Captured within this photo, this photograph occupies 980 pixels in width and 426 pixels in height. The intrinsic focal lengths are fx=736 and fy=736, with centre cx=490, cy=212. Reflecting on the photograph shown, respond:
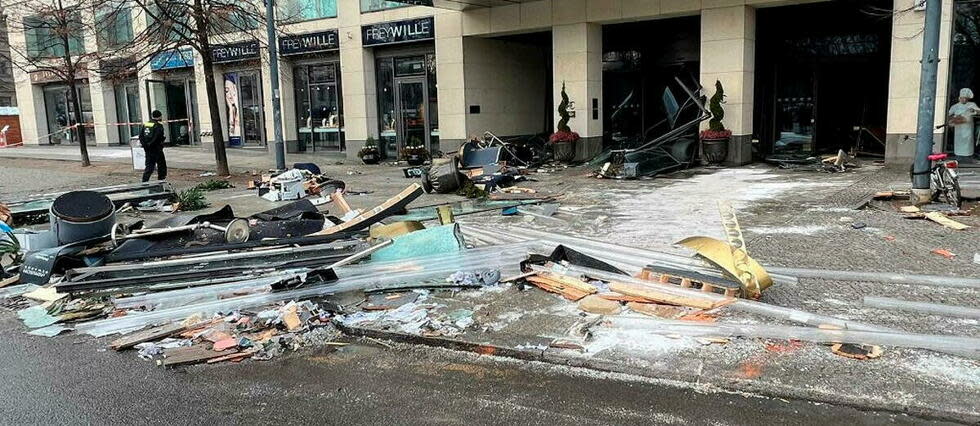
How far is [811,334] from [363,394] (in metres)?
3.11

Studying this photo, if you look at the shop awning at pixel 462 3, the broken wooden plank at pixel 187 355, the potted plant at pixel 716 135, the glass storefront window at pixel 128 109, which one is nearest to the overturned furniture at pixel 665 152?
the potted plant at pixel 716 135

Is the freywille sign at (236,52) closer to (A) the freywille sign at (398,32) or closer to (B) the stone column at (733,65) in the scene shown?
(A) the freywille sign at (398,32)

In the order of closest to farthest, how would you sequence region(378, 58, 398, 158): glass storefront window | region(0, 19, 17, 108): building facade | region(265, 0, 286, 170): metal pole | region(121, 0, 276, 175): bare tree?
region(121, 0, 276, 175): bare tree < region(265, 0, 286, 170): metal pole < region(378, 58, 398, 158): glass storefront window < region(0, 19, 17, 108): building facade

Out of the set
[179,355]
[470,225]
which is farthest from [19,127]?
[179,355]

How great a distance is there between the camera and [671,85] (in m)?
21.9

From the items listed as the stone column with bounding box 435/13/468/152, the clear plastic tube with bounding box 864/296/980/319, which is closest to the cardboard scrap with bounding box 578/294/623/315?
the clear plastic tube with bounding box 864/296/980/319

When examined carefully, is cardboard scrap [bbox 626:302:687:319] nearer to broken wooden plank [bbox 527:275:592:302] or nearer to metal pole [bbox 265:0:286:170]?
broken wooden plank [bbox 527:275:592:302]

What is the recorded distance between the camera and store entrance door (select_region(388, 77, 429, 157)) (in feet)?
76.2

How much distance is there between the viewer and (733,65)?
667 inches

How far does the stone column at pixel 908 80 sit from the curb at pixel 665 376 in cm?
1262

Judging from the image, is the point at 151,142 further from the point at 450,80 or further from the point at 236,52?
the point at 236,52

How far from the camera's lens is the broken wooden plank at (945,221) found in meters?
8.77

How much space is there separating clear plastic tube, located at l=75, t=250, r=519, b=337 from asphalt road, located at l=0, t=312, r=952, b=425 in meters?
0.61

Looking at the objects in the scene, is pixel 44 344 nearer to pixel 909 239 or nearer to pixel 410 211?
pixel 410 211
